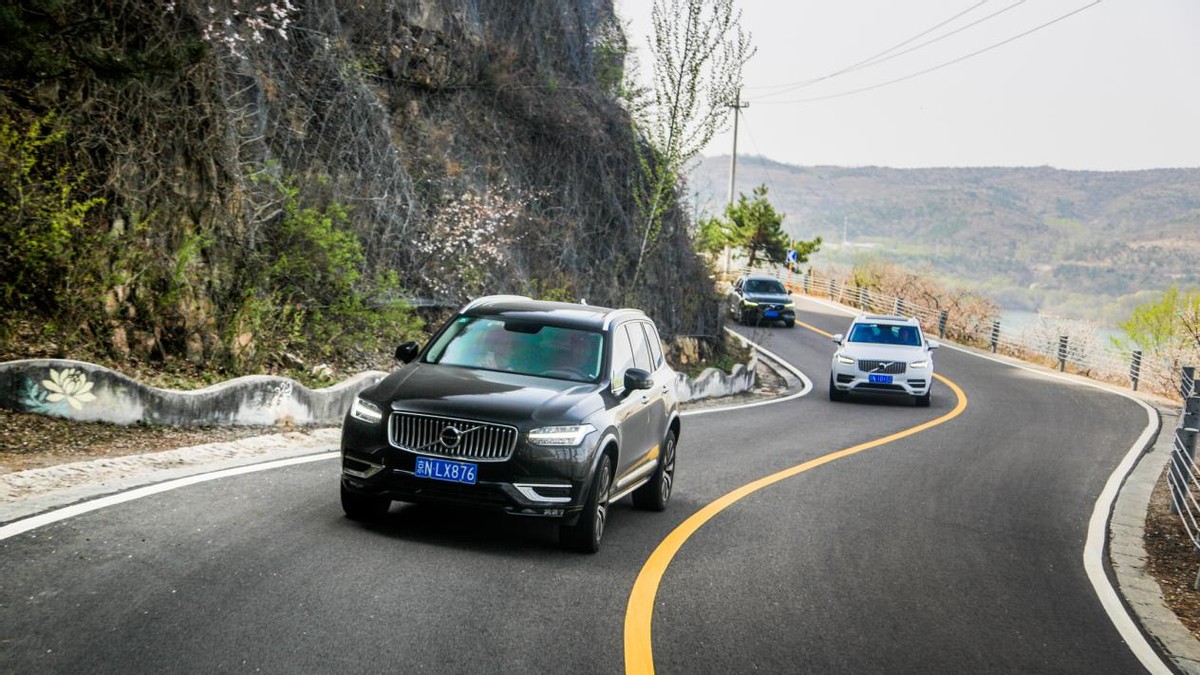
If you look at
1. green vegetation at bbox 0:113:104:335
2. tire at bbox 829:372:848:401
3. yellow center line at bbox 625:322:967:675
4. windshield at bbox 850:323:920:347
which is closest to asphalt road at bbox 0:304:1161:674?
yellow center line at bbox 625:322:967:675

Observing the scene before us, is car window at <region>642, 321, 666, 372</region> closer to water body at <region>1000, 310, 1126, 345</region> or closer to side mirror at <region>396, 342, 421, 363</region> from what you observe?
side mirror at <region>396, 342, 421, 363</region>

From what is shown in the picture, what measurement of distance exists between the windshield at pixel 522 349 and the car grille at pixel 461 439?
1114 mm

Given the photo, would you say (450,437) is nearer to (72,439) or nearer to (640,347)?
(640,347)

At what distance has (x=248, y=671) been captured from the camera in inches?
187

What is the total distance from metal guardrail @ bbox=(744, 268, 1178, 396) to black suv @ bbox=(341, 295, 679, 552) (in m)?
29.4

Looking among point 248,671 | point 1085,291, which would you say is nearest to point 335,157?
point 248,671

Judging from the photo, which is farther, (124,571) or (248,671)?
(124,571)

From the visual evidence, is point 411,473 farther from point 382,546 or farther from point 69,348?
point 69,348

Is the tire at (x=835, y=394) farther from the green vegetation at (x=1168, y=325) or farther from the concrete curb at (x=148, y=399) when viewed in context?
the green vegetation at (x=1168, y=325)

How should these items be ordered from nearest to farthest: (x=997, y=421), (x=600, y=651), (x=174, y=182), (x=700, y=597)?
1. (x=600, y=651)
2. (x=700, y=597)
3. (x=174, y=182)
4. (x=997, y=421)

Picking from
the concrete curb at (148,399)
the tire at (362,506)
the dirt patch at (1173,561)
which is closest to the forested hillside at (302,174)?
the concrete curb at (148,399)

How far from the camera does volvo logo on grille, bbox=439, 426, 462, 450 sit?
23.9 feet

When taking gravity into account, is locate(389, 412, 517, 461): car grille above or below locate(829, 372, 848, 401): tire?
above

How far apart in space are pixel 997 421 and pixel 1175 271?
6491 inches
